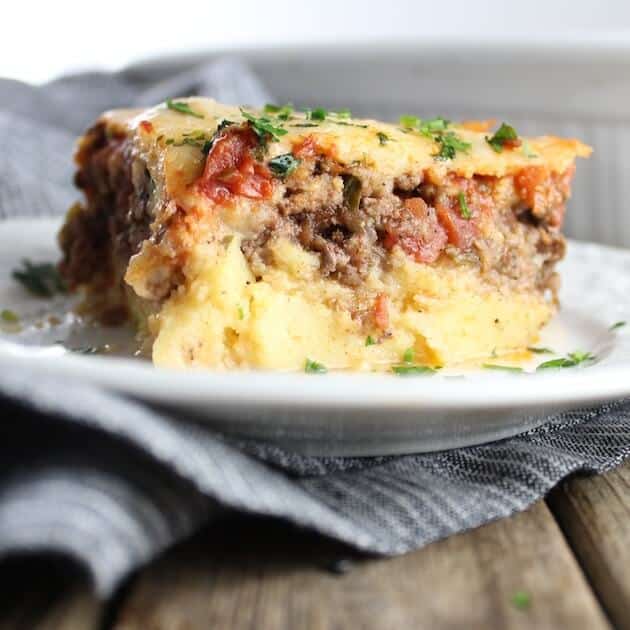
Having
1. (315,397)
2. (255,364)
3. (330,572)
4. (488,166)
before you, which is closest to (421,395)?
(315,397)

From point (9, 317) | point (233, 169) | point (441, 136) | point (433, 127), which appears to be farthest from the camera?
point (9, 317)

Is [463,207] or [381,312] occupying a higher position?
[463,207]

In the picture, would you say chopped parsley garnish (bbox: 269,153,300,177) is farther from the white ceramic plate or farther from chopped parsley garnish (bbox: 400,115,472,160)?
the white ceramic plate

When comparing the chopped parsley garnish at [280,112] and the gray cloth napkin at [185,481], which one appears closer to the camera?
the gray cloth napkin at [185,481]

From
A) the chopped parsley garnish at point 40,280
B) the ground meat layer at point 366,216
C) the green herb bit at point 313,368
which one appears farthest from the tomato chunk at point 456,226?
the chopped parsley garnish at point 40,280

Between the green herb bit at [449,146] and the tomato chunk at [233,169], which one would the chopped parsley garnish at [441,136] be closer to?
the green herb bit at [449,146]

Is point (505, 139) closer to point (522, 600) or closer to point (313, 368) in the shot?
point (313, 368)

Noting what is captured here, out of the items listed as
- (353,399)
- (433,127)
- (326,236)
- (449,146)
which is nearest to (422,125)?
(433,127)
